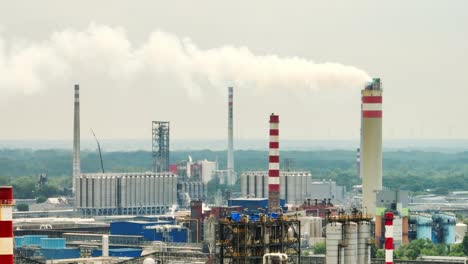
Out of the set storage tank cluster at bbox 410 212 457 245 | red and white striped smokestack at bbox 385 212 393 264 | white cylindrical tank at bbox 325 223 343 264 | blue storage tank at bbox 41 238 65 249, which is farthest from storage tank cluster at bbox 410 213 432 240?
white cylindrical tank at bbox 325 223 343 264

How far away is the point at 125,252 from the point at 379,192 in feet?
29.8

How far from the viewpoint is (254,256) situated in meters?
27.1

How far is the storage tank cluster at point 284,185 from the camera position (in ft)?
245

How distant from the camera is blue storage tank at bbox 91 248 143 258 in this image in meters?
46.9

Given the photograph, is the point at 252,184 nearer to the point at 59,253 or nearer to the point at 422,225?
the point at 422,225

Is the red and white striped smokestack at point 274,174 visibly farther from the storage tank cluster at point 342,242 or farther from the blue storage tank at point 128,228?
the storage tank cluster at point 342,242

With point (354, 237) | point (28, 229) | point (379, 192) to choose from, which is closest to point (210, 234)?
point (379, 192)

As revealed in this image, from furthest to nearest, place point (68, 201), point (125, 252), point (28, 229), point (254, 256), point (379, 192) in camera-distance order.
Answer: point (68, 201), point (28, 229), point (379, 192), point (125, 252), point (254, 256)

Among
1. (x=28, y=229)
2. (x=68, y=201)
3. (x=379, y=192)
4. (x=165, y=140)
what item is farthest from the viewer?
(x=68, y=201)

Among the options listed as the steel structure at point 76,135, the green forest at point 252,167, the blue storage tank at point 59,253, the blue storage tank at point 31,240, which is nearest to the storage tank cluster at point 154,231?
the blue storage tank at point 31,240

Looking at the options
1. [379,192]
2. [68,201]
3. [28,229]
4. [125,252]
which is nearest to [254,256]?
[125,252]

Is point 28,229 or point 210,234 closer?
point 210,234

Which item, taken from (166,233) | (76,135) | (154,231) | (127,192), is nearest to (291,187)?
(127,192)

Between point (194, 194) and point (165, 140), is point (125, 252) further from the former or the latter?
point (194, 194)
